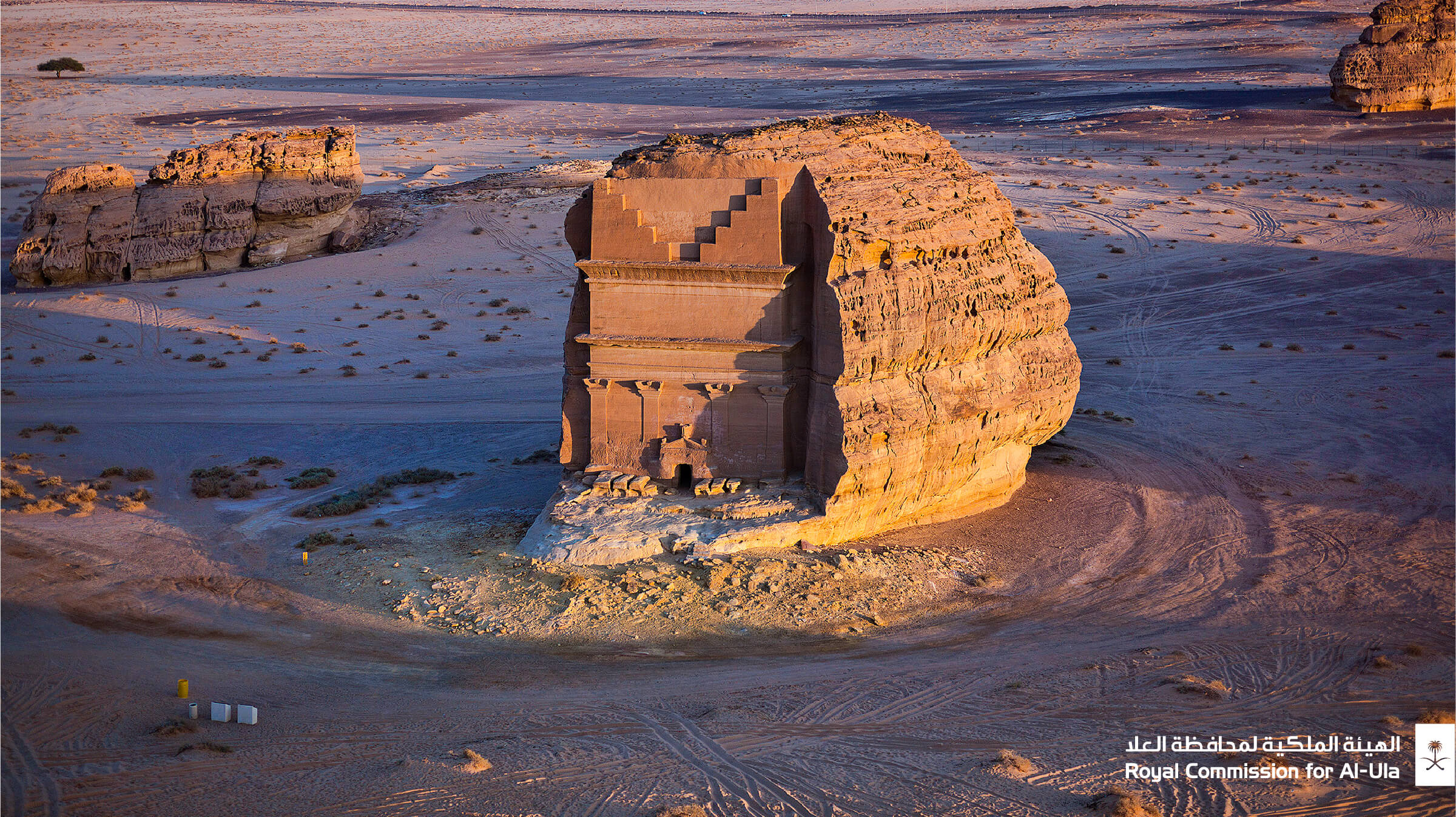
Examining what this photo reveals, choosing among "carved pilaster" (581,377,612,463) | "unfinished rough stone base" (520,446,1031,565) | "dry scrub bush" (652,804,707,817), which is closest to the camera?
"dry scrub bush" (652,804,707,817)

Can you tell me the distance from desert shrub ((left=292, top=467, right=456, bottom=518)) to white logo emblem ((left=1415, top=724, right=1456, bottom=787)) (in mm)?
16261

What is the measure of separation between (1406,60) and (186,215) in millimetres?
58107

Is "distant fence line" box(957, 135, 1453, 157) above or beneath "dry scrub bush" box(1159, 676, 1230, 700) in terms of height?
above

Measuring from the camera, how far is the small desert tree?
94.1 metres

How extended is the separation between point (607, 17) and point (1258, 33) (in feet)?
308

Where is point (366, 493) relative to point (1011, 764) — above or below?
above

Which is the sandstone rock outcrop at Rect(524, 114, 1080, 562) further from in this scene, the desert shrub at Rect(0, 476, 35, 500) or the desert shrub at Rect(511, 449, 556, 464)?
the desert shrub at Rect(0, 476, 35, 500)

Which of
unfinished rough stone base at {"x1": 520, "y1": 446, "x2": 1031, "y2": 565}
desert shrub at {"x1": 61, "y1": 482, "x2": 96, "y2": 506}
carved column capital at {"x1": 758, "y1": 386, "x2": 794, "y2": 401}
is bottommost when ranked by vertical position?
desert shrub at {"x1": 61, "y1": 482, "x2": 96, "y2": 506}

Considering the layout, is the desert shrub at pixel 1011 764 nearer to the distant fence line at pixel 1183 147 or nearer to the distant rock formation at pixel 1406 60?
the distant fence line at pixel 1183 147

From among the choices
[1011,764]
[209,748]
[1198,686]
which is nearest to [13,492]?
[209,748]

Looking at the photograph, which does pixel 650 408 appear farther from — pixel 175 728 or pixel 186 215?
pixel 186 215

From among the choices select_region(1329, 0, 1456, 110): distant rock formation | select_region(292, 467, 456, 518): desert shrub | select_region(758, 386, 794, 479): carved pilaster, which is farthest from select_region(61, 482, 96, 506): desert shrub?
select_region(1329, 0, 1456, 110): distant rock formation

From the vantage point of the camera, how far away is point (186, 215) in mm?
38719

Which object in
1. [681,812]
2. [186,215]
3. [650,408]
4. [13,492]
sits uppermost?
[186,215]
